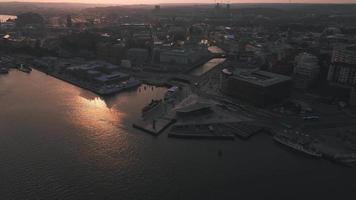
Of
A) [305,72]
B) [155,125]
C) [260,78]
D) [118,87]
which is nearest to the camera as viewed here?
[155,125]

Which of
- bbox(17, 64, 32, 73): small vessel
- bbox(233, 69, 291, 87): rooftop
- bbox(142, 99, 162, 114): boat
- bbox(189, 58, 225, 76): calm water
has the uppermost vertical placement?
bbox(233, 69, 291, 87): rooftop

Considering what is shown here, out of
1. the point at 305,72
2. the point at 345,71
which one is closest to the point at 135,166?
the point at 305,72

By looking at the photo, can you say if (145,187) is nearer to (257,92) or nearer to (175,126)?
(175,126)

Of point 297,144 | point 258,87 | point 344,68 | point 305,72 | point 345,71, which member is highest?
point 344,68

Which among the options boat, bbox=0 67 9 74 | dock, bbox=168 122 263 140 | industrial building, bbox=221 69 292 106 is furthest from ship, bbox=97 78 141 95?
boat, bbox=0 67 9 74

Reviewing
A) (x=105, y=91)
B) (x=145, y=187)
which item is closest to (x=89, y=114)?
(x=105, y=91)

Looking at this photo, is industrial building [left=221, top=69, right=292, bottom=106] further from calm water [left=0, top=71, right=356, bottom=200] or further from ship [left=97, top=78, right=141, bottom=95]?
ship [left=97, top=78, right=141, bottom=95]

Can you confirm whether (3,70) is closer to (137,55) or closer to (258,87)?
(137,55)
